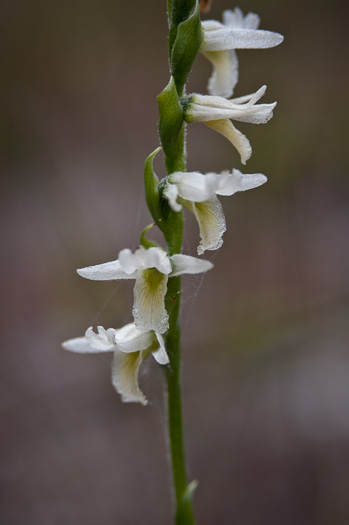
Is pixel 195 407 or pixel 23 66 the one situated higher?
pixel 23 66

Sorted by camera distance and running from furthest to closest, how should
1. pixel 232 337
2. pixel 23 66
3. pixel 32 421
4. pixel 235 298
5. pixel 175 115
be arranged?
pixel 23 66
pixel 235 298
pixel 232 337
pixel 32 421
pixel 175 115

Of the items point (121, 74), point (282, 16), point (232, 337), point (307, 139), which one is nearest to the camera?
point (232, 337)

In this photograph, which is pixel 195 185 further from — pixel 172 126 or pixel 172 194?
pixel 172 126

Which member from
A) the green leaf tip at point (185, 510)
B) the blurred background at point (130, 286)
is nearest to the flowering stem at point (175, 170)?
the green leaf tip at point (185, 510)

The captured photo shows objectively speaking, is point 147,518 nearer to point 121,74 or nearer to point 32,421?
point 32,421

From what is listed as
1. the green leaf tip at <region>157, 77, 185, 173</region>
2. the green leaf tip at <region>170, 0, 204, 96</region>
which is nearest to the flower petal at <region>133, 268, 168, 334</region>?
the green leaf tip at <region>157, 77, 185, 173</region>

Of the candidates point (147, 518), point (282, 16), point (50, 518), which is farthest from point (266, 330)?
point (282, 16)

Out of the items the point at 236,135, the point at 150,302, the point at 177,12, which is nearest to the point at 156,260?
the point at 150,302
